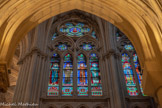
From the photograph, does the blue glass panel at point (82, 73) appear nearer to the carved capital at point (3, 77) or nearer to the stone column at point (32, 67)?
the stone column at point (32, 67)

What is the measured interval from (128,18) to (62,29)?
27.4 feet

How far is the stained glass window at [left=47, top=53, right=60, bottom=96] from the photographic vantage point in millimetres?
11469

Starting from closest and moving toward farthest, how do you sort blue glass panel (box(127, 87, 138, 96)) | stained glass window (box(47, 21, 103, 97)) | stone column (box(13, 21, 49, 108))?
stone column (box(13, 21, 49, 108)) → blue glass panel (box(127, 87, 138, 96)) → stained glass window (box(47, 21, 103, 97))

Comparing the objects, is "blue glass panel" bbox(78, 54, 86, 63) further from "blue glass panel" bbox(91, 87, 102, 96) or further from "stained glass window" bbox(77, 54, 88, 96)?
"blue glass panel" bbox(91, 87, 102, 96)

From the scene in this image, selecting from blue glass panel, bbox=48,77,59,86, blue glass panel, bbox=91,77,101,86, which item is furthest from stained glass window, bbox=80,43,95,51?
blue glass panel, bbox=48,77,59,86

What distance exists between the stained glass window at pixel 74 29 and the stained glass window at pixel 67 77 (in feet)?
6.06

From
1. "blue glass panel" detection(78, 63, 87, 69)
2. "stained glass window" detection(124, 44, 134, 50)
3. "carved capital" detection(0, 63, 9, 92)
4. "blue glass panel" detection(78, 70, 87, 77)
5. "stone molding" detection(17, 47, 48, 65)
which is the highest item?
"stained glass window" detection(124, 44, 134, 50)

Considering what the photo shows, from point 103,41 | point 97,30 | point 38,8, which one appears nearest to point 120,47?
point 103,41

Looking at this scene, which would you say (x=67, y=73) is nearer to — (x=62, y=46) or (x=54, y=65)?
(x=54, y=65)

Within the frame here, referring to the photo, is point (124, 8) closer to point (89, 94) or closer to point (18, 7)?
point (18, 7)

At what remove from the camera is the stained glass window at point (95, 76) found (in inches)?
453

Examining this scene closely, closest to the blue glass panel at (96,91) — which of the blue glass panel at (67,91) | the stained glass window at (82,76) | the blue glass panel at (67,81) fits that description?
the stained glass window at (82,76)

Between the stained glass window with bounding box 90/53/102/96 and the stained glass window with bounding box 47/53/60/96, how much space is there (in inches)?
75.6

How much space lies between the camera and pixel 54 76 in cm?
1216
